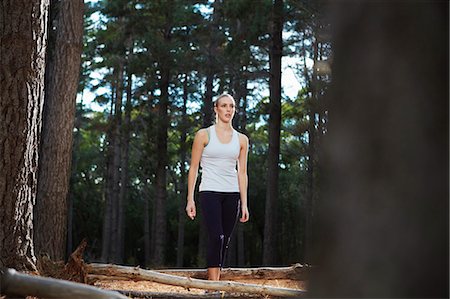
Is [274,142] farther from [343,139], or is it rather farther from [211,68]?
[343,139]

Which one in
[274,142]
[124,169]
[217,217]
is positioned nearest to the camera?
[217,217]

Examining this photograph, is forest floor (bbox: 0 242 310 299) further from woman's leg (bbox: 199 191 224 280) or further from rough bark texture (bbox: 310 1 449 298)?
rough bark texture (bbox: 310 1 449 298)

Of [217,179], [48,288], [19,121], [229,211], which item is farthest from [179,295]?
[48,288]

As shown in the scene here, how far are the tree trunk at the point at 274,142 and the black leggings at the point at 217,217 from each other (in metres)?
11.3

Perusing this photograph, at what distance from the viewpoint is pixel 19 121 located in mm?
5273

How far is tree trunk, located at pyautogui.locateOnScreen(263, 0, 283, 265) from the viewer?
17406mm

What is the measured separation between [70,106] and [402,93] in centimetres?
782

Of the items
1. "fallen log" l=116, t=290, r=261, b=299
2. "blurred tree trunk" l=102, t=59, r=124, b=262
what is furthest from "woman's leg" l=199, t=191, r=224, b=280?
"blurred tree trunk" l=102, t=59, r=124, b=262

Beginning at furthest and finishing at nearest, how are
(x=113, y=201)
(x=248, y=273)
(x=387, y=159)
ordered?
(x=113, y=201)
(x=248, y=273)
(x=387, y=159)

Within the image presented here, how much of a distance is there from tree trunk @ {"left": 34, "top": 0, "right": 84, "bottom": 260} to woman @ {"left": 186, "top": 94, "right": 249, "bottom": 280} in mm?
2816

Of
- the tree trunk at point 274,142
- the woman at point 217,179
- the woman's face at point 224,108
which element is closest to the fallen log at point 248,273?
the woman at point 217,179

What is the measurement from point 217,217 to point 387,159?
197 inches

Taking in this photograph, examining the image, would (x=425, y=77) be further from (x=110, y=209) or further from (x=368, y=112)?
(x=110, y=209)

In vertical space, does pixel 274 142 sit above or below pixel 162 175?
above
